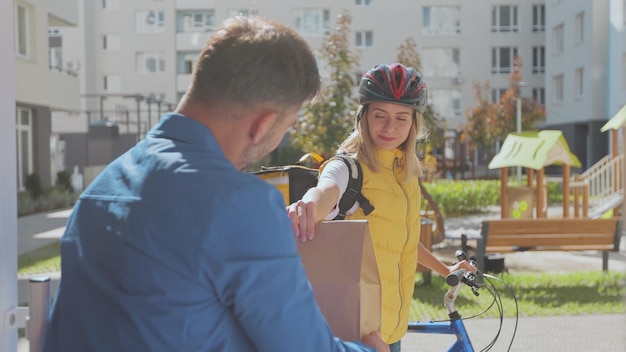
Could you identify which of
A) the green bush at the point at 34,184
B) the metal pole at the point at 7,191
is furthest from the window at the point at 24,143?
the metal pole at the point at 7,191

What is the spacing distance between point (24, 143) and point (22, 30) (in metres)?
3.18

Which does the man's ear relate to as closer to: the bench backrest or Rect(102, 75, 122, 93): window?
the bench backrest

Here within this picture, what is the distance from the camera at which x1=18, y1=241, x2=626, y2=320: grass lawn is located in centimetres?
735

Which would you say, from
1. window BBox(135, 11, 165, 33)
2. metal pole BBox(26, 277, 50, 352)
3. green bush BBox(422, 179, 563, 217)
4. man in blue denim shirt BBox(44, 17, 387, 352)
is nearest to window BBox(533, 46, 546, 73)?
window BBox(135, 11, 165, 33)

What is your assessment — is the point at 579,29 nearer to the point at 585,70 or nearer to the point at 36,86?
the point at 585,70

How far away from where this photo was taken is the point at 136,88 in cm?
4944

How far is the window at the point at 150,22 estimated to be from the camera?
50.0 metres

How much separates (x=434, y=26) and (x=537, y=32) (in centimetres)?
582

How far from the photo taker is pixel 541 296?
26.4 feet

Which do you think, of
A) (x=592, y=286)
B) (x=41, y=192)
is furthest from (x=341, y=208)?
(x=41, y=192)

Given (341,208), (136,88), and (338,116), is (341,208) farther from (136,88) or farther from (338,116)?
(136,88)

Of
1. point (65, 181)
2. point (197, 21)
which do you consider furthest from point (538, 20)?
point (65, 181)

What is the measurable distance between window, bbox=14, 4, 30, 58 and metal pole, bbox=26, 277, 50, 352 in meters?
21.5

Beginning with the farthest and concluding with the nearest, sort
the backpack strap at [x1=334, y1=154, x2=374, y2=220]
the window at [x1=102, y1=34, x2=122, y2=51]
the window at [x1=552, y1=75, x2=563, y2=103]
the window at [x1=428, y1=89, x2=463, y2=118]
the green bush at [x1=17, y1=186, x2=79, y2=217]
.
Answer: the window at [x1=102, y1=34, x2=122, y2=51] < the window at [x1=428, y1=89, x2=463, y2=118] < the window at [x1=552, y1=75, x2=563, y2=103] < the green bush at [x1=17, y1=186, x2=79, y2=217] < the backpack strap at [x1=334, y1=154, x2=374, y2=220]
